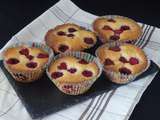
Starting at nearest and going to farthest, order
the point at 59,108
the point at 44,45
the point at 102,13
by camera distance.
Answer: the point at 59,108, the point at 44,45, the point at 102,13

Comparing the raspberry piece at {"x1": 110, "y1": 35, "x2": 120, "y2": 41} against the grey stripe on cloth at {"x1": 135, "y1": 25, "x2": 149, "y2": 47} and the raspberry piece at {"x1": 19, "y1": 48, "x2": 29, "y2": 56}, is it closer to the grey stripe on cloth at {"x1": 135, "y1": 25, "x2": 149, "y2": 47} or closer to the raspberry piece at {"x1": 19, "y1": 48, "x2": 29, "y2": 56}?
the grey stripe on cloth at {"x1": 135, "y1": 25, "x2": 149, "y2": 47}

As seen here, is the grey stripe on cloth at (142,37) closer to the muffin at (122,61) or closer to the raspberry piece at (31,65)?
the muffin at (122,61)

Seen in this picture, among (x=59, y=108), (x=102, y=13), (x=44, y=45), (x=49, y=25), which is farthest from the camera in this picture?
(x=102, y=13)

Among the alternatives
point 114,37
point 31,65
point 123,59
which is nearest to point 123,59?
point 123,59

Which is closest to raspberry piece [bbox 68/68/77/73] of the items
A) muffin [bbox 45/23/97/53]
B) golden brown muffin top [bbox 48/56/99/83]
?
golden brown muffin top [bbox 48/56/99/83]

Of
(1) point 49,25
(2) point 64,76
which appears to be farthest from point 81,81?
(1) point 49,25

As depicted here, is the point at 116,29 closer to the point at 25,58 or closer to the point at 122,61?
the point at 122,61

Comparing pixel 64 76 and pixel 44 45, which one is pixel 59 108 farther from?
pixel 44 45

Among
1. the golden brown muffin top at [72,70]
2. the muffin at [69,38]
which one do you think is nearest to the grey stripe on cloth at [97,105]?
the golden brown muffin top at [72,70]
